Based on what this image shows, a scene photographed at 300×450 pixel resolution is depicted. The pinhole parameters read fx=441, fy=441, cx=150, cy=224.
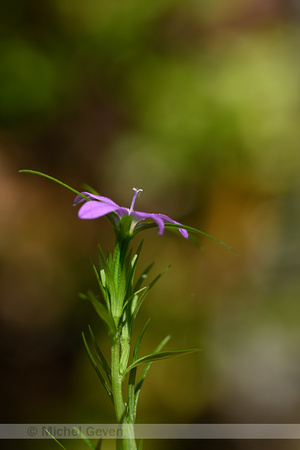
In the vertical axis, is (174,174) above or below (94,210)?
below

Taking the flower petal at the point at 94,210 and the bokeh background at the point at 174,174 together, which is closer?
the flower petal at the point at 94,210

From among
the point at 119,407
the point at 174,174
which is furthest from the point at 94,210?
the point at 174,174

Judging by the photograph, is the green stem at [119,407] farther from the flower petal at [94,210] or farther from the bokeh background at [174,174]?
the bokeh background at [174,174]

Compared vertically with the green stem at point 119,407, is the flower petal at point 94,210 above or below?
above

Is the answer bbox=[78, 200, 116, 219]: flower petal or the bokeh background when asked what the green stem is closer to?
bbox=[78, 200, 116, 219]: flower petal

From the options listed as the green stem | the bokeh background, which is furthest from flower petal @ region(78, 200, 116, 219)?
the bokeh background

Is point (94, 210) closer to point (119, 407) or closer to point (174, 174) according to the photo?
point (119, 407)

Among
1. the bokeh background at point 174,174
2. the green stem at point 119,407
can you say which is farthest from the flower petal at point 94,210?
the bokeh background at point 174,174
